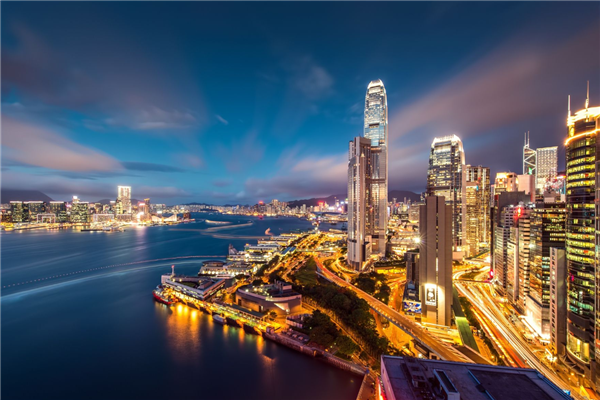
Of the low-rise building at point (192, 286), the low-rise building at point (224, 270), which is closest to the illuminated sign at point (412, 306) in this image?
the low-rise building at point (192, 286)

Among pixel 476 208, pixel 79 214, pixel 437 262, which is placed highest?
pixel 476 208

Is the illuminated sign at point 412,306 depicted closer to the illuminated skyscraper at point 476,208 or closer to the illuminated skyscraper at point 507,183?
the illuminated skyscraper at point 476,208

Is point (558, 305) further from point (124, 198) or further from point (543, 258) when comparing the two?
point (124, 198)

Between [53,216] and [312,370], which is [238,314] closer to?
[312,370]

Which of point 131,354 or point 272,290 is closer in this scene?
point 131,354

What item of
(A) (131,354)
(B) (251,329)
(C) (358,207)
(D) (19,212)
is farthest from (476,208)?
(D) (19,212)

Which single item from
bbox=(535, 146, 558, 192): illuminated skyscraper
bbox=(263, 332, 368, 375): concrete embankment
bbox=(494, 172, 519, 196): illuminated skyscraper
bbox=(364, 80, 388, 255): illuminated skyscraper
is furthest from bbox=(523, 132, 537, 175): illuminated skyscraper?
bbox=(263, 332, 368, 375): concrete embankment
